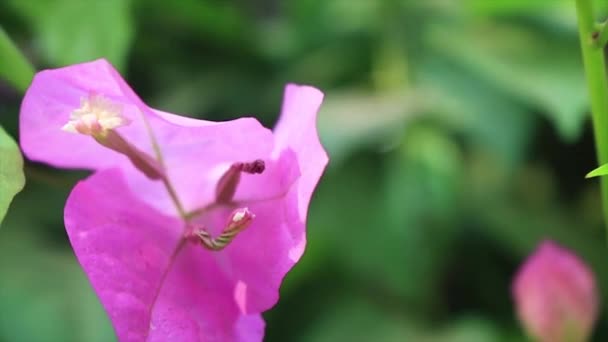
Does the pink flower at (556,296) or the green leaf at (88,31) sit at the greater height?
the green leaf at (88,31)

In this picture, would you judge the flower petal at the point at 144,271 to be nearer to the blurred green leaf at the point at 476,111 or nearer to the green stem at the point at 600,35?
the green stem at the point at 600,35

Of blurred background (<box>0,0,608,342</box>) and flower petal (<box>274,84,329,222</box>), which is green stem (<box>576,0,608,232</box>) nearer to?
flower petal (<box>274,84,329,222</box>)

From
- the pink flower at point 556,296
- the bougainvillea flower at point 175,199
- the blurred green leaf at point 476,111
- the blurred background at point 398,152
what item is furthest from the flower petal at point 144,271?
the blurred green leaf at point 476,111

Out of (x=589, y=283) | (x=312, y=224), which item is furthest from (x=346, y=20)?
(x=589, y=283)

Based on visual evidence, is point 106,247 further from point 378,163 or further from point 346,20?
point 346,20

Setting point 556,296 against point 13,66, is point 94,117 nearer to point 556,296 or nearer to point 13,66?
point 13,66

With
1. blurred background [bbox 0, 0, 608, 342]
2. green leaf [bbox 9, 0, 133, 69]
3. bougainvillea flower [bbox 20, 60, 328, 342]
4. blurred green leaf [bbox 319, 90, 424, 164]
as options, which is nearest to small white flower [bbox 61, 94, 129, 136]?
bougainvillea flower [bbox 20, 60, 328, 342]
